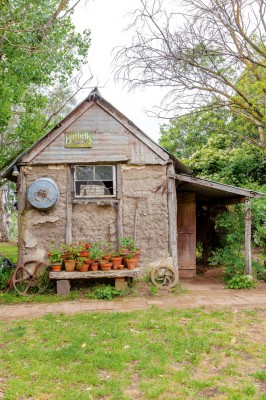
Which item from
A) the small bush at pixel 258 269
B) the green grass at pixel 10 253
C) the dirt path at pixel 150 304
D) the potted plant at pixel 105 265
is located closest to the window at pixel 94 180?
the potted plant at pixel 105 265

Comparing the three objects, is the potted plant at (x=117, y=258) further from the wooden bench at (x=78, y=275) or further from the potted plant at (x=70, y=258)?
the potted plant at (x=70, y=258)

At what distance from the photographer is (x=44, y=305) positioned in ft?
25.2

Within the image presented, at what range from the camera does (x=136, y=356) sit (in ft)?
15.8

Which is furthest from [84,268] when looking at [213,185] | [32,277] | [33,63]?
[33,63]

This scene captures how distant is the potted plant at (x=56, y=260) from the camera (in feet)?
26.9

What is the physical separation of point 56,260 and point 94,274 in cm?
88

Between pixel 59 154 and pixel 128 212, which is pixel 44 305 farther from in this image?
pixel 59 154

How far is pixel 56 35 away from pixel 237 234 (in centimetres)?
770

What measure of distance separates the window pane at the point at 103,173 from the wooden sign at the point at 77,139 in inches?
23.2

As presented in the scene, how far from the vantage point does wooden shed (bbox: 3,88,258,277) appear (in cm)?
870

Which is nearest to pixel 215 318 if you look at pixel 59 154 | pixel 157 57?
pixel 59 154

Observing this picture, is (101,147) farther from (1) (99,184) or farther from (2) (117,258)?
(2) (117,258)

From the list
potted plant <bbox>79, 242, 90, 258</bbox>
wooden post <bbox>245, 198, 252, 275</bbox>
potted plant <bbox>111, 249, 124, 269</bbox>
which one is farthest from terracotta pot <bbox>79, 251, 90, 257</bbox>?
wooden post <bbox>245, 198, 252, 275</bbox>

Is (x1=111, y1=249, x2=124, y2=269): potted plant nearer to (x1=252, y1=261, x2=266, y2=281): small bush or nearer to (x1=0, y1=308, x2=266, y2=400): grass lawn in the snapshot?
(x1=0, y1=308, x2=266, y2=400): grass lawn
